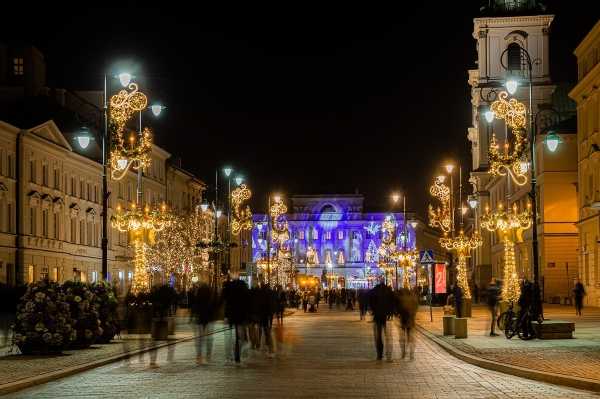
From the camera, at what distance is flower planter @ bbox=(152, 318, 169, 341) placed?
32.3 m

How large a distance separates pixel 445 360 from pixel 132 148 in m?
15.6

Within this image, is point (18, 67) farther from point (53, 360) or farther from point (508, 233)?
point (53, 360)

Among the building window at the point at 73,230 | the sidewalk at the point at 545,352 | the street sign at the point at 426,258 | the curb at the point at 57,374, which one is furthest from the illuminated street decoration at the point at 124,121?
the building window at the point at 73,230

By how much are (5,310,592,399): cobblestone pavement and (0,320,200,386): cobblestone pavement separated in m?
0.74

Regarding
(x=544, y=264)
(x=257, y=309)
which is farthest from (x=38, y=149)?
(x=257, y=309)

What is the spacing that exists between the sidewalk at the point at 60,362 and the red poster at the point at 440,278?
48.5 feet

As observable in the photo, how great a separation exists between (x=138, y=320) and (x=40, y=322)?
8645 millimetres

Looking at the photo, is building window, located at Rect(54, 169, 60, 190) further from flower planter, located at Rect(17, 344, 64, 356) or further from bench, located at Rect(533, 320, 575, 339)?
bench, located at Rect(533, 320, 575, 339)

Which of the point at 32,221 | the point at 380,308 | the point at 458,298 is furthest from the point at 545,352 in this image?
the point at 32,221

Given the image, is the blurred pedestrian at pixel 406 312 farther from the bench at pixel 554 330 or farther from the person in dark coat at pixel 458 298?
the person in dark coat at pixel 458 298

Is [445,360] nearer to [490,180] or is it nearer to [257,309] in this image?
[257,309]

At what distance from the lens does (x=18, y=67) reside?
71.4 metres

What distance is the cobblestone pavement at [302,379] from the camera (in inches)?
→ 669

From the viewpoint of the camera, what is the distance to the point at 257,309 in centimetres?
2673
